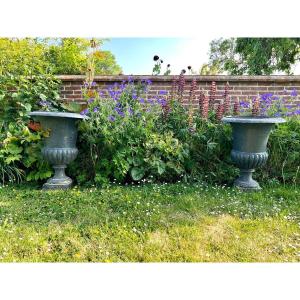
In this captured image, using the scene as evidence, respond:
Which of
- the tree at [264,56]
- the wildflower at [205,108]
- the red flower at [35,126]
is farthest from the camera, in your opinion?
the tree at [264,56]

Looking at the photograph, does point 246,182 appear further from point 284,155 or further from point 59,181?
point 59,181

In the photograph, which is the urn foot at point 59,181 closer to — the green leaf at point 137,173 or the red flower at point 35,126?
the red flower at point 35,126

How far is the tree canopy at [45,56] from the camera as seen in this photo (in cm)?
374

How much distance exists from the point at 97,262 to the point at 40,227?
618 mm

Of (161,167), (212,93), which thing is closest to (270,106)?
(212,93)

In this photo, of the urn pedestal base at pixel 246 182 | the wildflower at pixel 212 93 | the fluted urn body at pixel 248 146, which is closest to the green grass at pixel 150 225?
the urn pedestal base at pixel 246 182

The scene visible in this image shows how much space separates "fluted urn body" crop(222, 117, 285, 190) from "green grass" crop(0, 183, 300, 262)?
25 centimetres

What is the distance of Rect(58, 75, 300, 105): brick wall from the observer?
3914mm

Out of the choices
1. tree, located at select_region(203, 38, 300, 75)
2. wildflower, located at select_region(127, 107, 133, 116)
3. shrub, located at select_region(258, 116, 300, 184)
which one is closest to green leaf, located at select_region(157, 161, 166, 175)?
wildflower, located at select_region(127, 107, 133, 116)

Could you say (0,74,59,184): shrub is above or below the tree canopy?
below

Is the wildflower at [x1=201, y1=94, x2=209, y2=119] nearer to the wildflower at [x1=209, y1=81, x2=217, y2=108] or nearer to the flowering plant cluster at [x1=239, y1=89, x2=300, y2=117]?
the wildflower at [x1=209, y1=81, x2=217, y2=108]

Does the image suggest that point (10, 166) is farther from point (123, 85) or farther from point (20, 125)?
point (123, 85)

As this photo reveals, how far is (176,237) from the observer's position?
1891 mm

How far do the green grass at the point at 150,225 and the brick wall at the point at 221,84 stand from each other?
5.37 ft
